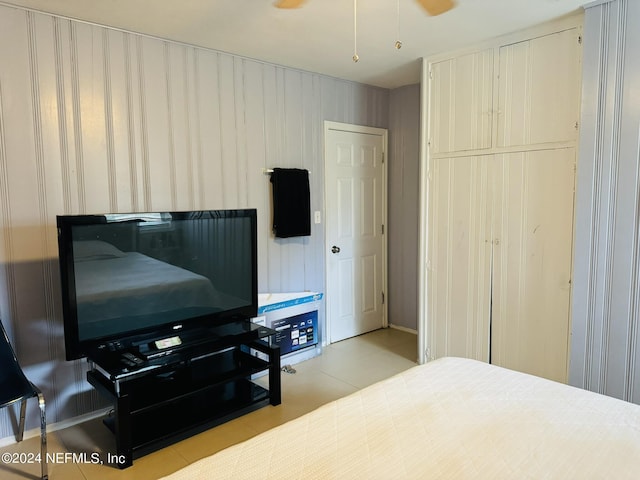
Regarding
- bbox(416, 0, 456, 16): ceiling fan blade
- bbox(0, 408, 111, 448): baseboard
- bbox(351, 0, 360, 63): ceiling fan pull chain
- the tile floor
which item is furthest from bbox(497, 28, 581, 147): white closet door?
bbox(0, 408, 111, 448): baseboard

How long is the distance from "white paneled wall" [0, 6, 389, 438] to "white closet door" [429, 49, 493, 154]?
47.1 inches

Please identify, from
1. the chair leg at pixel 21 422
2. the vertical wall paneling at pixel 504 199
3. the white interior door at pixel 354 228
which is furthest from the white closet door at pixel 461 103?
the chair leg at pixel 21 422

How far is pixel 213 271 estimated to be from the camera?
2883 mm

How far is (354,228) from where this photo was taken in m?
4.33

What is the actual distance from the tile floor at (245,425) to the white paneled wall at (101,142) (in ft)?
0.86

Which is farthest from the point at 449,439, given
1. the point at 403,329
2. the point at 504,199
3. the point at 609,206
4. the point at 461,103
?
the point at 403,329

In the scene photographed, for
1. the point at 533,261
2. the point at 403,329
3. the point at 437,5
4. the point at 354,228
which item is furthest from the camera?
the point at 403,329

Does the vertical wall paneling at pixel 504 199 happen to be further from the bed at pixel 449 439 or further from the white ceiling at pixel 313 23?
the bed at pixel 449 439

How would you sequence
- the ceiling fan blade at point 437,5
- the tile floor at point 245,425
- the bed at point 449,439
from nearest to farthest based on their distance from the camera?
the bed at point 449,439 → the ceiling fan blade at point 437,5 → the tile floor at point 245,425

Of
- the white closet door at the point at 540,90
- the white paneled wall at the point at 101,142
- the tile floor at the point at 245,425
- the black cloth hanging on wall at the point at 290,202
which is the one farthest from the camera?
the black cloth hanging on wall at the point at 290,202

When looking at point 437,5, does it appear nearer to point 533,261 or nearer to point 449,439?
point 449,439

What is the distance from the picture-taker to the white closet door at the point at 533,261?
2777mm

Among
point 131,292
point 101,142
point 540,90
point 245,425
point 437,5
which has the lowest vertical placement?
point 245,425

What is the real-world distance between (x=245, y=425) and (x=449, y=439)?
1.61 m
